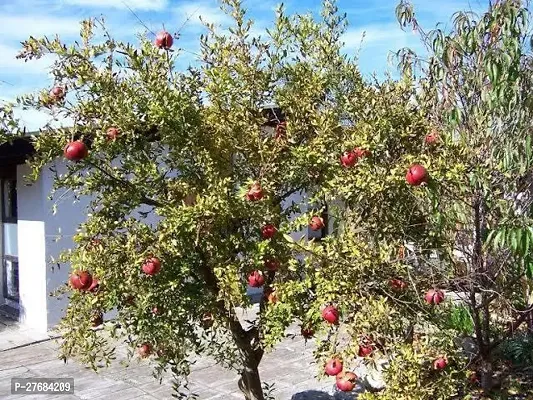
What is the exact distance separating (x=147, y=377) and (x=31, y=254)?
358 centimetres

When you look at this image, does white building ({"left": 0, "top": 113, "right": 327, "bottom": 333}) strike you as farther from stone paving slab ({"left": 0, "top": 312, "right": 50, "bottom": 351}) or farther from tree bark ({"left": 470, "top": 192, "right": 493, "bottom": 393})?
tree bark ({"left": 470, "top": 192, "right": 493, "bottom": 393})

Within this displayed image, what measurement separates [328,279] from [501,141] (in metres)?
1.86

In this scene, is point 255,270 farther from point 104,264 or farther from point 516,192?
point 516,192

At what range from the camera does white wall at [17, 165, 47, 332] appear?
8.52 m

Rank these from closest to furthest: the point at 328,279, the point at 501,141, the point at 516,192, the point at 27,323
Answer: the point at 328,279
the point at 501,141
the point at 516,192
the point at 27,323

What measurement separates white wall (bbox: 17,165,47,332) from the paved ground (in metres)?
0.93

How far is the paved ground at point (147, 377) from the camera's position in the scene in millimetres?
5848

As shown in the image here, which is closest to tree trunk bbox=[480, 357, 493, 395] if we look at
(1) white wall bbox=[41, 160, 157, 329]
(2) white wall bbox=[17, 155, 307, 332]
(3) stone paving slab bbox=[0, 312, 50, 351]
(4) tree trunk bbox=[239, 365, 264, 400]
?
(4) tree trunk bbox=[239, 365, 264, 400]

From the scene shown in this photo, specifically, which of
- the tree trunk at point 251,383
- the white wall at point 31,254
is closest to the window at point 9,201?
the white wall at point 31,254

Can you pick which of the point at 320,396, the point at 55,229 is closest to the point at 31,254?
the point at 55,229

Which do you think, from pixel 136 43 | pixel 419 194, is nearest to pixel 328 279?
pixel 419 194

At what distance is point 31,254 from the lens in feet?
28.9

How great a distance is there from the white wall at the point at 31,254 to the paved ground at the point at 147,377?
93 cm

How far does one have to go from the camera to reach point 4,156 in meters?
8.09
